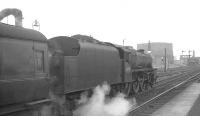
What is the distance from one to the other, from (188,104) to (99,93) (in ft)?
15.4

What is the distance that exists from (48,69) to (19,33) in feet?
5.08

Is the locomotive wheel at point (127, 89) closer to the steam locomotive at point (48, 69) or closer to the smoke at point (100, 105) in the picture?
the steam locomotive at point (48, 69)

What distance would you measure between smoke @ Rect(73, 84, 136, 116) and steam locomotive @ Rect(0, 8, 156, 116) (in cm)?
43

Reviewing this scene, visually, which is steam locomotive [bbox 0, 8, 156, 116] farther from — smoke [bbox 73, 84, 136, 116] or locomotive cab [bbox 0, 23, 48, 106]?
smoke [bbox 73, 84, 136, 116]

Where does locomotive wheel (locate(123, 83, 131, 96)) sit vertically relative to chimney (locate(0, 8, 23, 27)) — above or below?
below

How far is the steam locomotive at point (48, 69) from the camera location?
667 centimetres

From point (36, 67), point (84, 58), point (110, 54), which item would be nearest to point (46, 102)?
point (36, 67)

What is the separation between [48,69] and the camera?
823 cm

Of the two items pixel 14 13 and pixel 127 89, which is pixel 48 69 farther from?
pixel 127 89

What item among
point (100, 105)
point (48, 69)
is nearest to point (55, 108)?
point (48, 69)

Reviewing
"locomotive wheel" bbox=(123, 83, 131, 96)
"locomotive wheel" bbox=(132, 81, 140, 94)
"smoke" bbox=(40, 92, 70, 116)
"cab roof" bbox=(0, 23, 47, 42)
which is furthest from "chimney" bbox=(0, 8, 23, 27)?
"locomotive wheel" bbox=(132, 81, 140, 94)

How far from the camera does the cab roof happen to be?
21.8ft

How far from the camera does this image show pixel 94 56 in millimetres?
11898

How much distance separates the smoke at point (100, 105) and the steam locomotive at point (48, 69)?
43 centimetres
